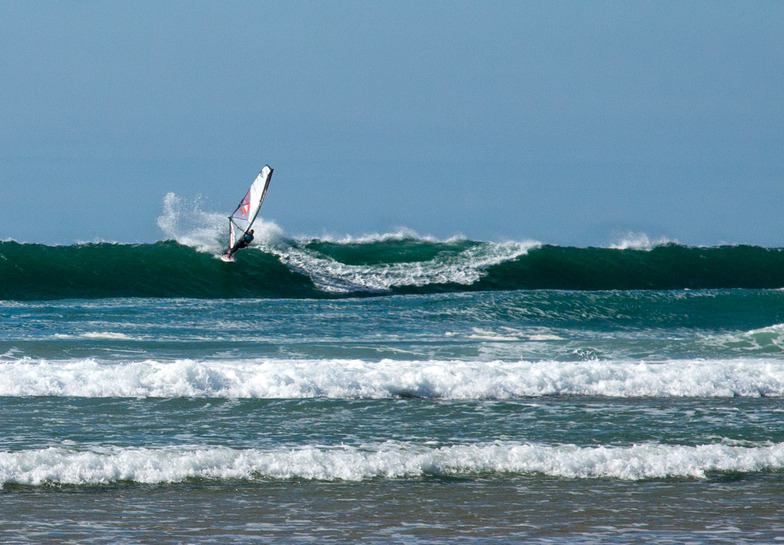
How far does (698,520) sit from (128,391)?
5.91 metres

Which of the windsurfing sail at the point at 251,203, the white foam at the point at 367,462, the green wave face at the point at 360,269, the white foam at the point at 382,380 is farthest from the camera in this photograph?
the green wave face at the point at 360,269

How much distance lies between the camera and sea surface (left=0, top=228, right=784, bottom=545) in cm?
494

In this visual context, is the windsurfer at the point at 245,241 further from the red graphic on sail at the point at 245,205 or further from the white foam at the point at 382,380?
the white foam at the point at 382,380

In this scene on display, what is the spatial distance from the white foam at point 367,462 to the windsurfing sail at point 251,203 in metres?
13.9

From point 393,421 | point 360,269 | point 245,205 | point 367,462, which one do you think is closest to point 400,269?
point 360,269

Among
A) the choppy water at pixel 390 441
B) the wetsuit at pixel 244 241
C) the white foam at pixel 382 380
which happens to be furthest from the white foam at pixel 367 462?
the wetsuit at pixel 244 241

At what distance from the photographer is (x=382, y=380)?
916 centimetres

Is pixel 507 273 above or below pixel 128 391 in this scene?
above

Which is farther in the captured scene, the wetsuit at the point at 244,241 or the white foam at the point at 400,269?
the white foam at the point at 400,269

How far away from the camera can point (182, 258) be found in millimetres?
23719

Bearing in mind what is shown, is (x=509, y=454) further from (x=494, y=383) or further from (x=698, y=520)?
(x=494, y=383)

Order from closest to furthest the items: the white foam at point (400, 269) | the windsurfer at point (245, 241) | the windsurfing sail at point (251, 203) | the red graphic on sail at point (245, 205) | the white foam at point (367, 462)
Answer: the white foam at point (367, 462), the windsurfing sail at point (251, 203), the red graphic on sail at point (245, 205), the windsurfer at point (245, 241), the white foam at point (400, 269)

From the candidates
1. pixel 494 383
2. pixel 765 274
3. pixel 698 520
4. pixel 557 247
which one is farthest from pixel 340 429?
pixel 765 274

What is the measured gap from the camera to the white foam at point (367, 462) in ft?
18.9
